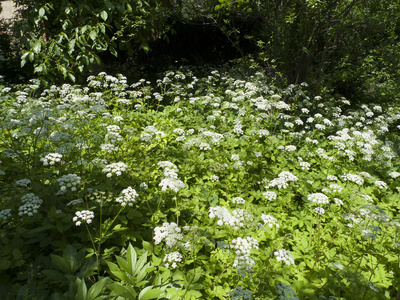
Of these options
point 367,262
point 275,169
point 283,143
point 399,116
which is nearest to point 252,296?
point 367,262

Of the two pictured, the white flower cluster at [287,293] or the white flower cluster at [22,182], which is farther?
the white flower cluster at [22,182]

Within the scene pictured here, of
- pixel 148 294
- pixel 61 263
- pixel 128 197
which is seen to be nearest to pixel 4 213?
pixel 61 263

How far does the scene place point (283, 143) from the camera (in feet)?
15.8

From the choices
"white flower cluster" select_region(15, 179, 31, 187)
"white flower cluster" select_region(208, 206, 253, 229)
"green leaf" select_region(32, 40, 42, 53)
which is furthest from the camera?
"green leaf" select_region(32, 40, 42, 53)

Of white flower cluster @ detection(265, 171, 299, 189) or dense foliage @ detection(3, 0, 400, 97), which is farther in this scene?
dense foliage @ detection(3, 0, 400, 97)

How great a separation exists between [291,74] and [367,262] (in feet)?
19.6

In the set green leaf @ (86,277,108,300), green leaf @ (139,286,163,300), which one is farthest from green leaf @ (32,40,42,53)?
green leaf @ (139,286,163,300)

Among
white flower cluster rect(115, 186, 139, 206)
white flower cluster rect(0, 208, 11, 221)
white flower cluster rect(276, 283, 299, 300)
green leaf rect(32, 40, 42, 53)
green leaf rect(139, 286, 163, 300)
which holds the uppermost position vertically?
green leaf rect(32, 40, 42, 53)

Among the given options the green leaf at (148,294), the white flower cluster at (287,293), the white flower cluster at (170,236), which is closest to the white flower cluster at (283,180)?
the white flower cluster at (287,293)

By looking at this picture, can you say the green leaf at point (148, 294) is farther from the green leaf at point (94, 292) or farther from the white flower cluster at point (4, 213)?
the white flower cluster at point (4, 213)

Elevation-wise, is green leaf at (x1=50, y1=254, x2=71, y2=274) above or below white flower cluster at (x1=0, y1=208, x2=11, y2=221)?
below

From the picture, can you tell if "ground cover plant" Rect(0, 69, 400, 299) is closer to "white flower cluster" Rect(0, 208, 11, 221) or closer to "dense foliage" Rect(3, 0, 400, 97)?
"white flower cluster" Rect(0, 208, 11, 221)

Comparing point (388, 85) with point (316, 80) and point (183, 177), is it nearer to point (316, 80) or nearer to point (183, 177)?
point (316, 80)

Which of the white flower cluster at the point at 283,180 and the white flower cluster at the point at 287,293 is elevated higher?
the white flower cluster at the point at 283,180
